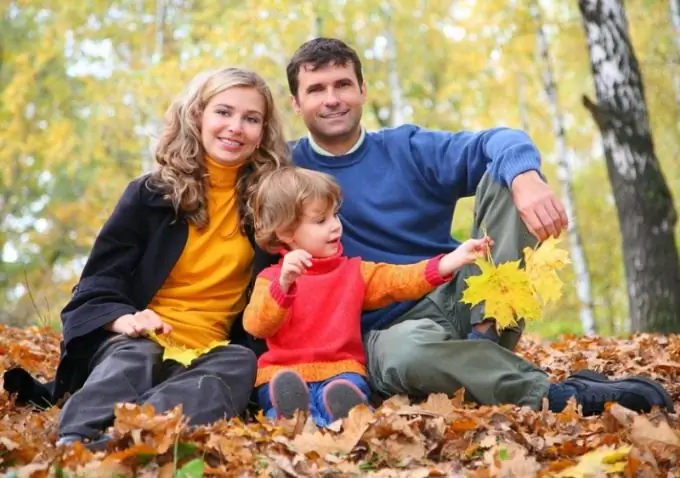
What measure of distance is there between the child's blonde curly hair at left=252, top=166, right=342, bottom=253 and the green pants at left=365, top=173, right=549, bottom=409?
0.60m

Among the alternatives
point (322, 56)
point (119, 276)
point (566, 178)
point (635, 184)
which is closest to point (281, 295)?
point (119, 276)

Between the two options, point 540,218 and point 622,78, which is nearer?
point 540,218

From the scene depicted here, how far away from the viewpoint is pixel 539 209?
3.50 metres

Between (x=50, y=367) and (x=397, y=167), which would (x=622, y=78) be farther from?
(x=50, y=367)

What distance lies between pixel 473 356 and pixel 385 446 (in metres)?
0.84

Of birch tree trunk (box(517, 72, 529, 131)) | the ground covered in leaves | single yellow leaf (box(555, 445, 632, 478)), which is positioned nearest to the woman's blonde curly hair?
the ground covered in leaves

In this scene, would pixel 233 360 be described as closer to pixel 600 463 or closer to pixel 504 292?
pixel 504 292

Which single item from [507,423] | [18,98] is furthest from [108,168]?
[507,423]

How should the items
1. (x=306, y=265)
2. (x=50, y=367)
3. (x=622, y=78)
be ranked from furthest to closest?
1. (x=622, y=78)
2. (x=50, y=367)
3. (x=306, y=265)

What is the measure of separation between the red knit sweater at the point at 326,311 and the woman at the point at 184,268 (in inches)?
6.1

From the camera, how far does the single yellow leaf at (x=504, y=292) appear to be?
343cm

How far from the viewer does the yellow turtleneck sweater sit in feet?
12.4

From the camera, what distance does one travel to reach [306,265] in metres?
3.44

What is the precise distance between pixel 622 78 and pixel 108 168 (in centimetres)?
1266
